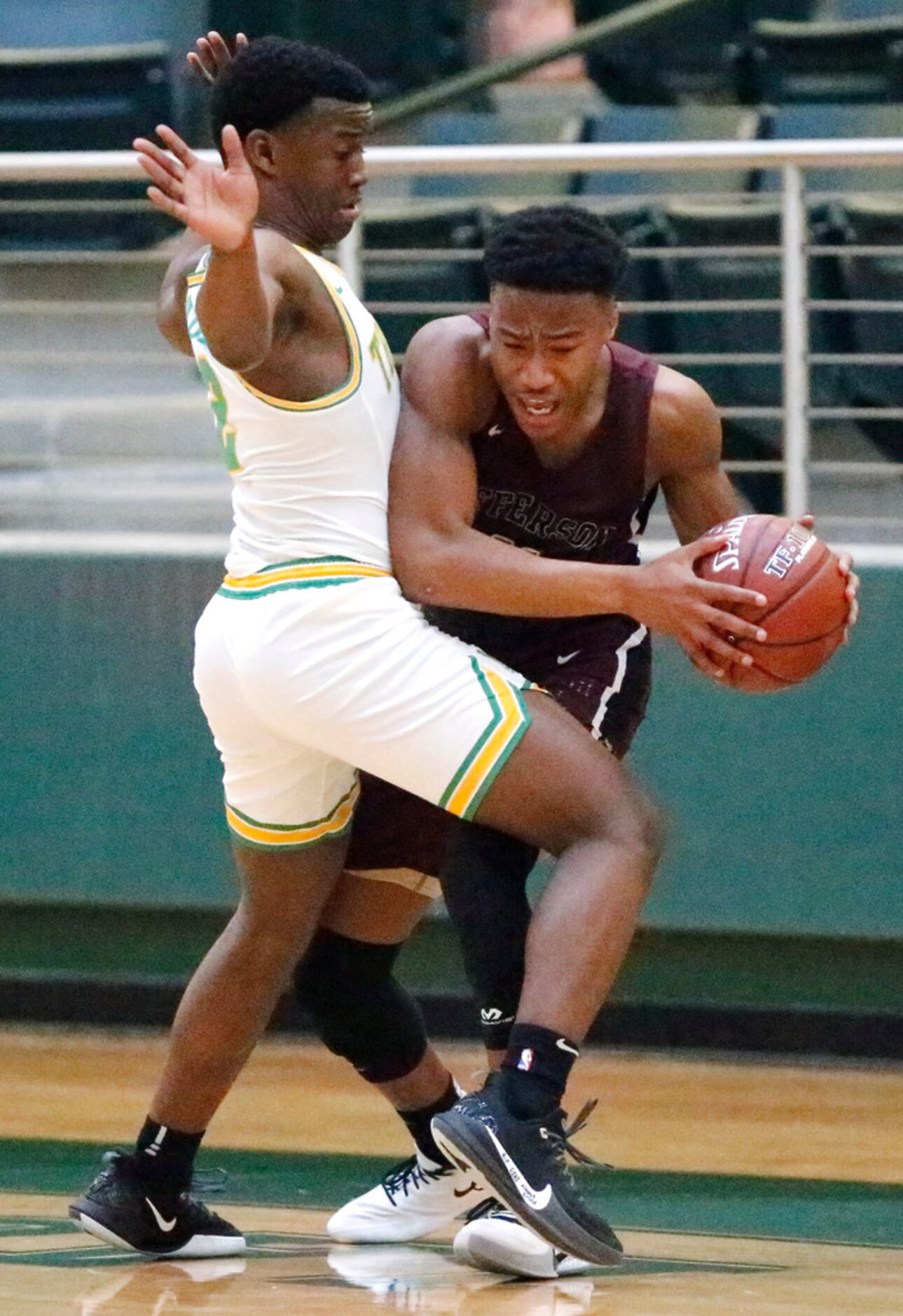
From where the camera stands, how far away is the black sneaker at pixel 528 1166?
3035mm

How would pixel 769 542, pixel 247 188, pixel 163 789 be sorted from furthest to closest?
pixel 163 789 → pixel 769 542 → pixel 247 188

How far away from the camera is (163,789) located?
5633 mm

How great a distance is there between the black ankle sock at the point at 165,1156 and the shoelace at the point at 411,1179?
387mm

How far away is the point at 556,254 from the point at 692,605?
55 cm

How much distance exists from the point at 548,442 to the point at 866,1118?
6.82ft

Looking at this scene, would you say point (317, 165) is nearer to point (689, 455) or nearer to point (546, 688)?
point (689, 455)

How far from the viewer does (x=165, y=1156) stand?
11.6 ft

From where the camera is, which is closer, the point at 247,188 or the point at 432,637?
the point at 247,188

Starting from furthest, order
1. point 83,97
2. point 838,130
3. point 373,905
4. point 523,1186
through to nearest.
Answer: point 83,97
point 838,130
point 373,905
point 523,1186

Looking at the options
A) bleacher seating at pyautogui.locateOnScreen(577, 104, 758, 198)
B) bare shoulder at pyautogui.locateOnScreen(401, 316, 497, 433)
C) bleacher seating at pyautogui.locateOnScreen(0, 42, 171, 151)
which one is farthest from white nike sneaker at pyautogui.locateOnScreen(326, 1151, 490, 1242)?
bleacher seating at pyautogui.locateOnScreen(0, 42, 171, 151)

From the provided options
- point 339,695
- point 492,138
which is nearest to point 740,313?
point 492,138

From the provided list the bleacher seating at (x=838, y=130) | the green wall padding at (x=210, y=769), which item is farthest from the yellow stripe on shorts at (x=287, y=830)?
the bleacher seating at (x=838, y=130)

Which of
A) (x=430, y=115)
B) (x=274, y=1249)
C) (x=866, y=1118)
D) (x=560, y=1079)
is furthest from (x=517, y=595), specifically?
(x=430, y=115)

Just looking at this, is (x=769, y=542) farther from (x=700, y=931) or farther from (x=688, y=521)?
(x=700, y=931)
